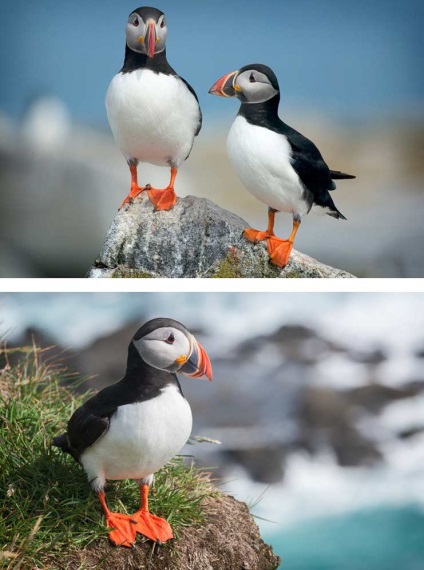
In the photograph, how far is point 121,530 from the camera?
5.76 ft

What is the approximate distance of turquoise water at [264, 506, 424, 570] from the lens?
203 centimetres

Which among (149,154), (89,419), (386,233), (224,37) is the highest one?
(224,37)

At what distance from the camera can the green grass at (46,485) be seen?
171 cm

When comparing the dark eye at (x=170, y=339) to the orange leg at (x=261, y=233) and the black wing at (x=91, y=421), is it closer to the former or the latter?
the black wing at (x=91, y=421)

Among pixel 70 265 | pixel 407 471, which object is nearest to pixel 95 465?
pixel 70 265

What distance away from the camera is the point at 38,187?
2.23 metres

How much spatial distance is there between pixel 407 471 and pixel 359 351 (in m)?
0.30

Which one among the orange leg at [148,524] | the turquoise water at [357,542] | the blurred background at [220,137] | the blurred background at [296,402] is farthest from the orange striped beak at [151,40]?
the turquoise water at [357,542]

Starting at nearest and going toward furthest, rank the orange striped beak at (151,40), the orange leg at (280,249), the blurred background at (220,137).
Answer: the orange striped beak at (151,40)
the orange leg at (280,249)
the blurred background at (220,137)

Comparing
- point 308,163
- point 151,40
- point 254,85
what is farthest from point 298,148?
point 151,40

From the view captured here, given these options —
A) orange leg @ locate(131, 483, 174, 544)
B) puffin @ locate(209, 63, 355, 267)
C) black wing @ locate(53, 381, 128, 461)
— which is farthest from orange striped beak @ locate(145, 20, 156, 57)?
orange leg @ locate(131, 483, 174, 544)

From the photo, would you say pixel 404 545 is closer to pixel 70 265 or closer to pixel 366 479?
pixel 366 479

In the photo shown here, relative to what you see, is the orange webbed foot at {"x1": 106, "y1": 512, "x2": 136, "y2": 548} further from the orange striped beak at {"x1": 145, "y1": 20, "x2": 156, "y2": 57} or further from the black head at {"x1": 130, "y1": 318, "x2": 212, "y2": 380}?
the orange striped beak at {"x1": 145, "y1": 20, "x2": 156, "y2": 57}

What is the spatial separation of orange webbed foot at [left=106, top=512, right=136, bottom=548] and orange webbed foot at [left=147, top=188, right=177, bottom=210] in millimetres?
701
